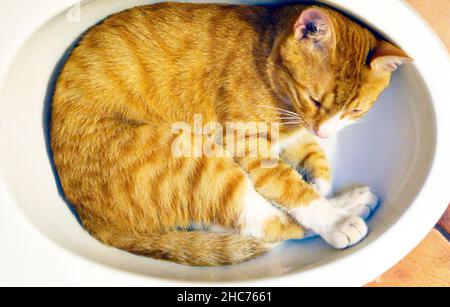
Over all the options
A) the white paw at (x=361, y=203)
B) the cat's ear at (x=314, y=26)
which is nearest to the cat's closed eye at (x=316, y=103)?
the cat's ear at (x=314, y=26)

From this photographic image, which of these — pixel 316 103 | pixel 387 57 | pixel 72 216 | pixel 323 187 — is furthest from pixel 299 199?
pixel 72 216

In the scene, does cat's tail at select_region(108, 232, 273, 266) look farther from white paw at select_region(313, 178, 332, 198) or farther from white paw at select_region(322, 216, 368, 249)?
white paw at select_region(313, 178, 332, 198)

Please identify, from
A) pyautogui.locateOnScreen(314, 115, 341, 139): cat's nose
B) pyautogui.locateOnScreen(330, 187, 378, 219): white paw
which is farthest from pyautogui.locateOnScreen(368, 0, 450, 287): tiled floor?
pyautogui.locateOnScreen(314, 115, 341, 139): cat's nose

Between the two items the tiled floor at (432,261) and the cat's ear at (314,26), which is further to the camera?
the tiled floor at (432,261)

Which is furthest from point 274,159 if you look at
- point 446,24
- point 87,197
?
point 446,24

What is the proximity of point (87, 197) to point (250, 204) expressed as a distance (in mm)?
416

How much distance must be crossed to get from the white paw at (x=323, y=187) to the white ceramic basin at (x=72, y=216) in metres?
0.20

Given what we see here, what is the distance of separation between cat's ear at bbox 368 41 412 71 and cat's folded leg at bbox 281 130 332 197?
1.12 ft

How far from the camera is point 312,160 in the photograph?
1460mm

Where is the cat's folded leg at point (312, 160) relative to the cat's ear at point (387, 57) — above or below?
below

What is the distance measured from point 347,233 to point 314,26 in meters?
0.50

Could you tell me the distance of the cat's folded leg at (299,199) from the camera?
4.09 feet

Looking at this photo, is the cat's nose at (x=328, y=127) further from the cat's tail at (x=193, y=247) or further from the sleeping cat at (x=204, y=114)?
the cat's tail at (x=193, y=247)

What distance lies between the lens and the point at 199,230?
4.29ft
